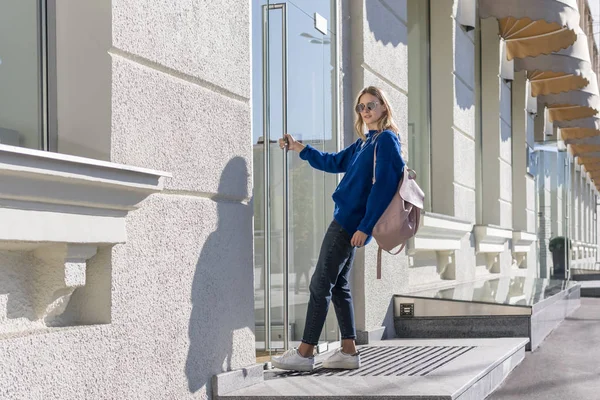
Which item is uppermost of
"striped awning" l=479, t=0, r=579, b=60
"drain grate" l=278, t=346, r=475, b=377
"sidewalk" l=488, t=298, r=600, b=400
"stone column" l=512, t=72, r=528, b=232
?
"striped awning" l=479, t=0, r=579, b=60

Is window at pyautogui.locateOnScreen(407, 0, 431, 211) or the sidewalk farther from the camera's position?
window at pyautogui.locateOnScreen(407, 0, 431, 211)

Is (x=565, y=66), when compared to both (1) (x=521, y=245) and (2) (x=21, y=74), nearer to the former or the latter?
(1) (x=521, y=245)

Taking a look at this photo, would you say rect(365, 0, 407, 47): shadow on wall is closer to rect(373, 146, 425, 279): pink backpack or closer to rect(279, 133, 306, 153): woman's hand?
rect(279, 133, 306, 153): woman's hand

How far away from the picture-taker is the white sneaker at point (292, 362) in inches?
198

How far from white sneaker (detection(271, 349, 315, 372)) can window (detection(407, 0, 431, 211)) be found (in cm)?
491

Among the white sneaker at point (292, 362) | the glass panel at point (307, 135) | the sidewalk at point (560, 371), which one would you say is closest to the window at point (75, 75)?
the white sneaker at point (292, 362)

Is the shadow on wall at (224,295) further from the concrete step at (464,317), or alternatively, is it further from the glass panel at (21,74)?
the concrete step at (464,317)

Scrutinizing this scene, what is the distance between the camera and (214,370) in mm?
4395

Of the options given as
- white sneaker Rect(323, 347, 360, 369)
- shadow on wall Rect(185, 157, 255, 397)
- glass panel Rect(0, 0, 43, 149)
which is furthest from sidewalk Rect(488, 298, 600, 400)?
glass panel Rect(0, 0, 43, 149)

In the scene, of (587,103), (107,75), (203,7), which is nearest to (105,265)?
(107,75)

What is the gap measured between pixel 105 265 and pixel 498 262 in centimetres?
1096

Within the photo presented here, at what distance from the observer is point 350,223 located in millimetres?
→ 5105

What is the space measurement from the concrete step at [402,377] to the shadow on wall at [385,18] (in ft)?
8.15

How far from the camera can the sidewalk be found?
5465 mm
